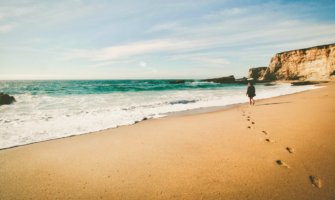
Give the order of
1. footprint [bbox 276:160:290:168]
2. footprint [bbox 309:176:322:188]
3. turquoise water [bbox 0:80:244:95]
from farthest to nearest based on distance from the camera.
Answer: turquoise water [bbox 0:80:244:95] → footprint [bbox 276:160:290:168] → footprint [bbox 309:176:322:188]

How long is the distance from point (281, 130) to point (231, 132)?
128 centimetres

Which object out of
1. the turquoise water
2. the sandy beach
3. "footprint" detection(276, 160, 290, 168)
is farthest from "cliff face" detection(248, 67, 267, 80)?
"footprint" detection(276, 160, 290, 168)

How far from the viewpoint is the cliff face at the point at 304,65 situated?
43.2m

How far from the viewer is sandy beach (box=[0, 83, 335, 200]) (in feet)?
9.39

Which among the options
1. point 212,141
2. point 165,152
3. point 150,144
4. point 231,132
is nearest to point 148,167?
point 165,152

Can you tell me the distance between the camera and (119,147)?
481cm

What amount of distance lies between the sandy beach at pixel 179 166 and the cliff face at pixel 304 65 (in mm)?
47091

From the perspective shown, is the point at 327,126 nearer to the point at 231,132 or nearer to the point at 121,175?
the point at 231,132

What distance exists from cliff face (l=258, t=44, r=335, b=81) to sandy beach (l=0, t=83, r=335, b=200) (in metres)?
47.1

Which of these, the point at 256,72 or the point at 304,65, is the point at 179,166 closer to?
the point at 304,65

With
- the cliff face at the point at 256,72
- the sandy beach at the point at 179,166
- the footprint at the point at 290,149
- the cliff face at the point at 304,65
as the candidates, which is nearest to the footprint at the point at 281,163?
the sandy beach at the point at 179,166

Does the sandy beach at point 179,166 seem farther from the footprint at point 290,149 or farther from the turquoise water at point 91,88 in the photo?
the turquoise water at point 91,88

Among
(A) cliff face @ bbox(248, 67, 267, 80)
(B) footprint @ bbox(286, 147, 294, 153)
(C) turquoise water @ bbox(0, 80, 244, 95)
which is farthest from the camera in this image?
(A) cliff face @ bbox(248, 67, 267, 80)

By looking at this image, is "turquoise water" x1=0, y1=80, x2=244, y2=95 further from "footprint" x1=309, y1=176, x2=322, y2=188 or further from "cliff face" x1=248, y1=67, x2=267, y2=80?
"footprint" x1=309, y1=176, x2=322, y2=188
